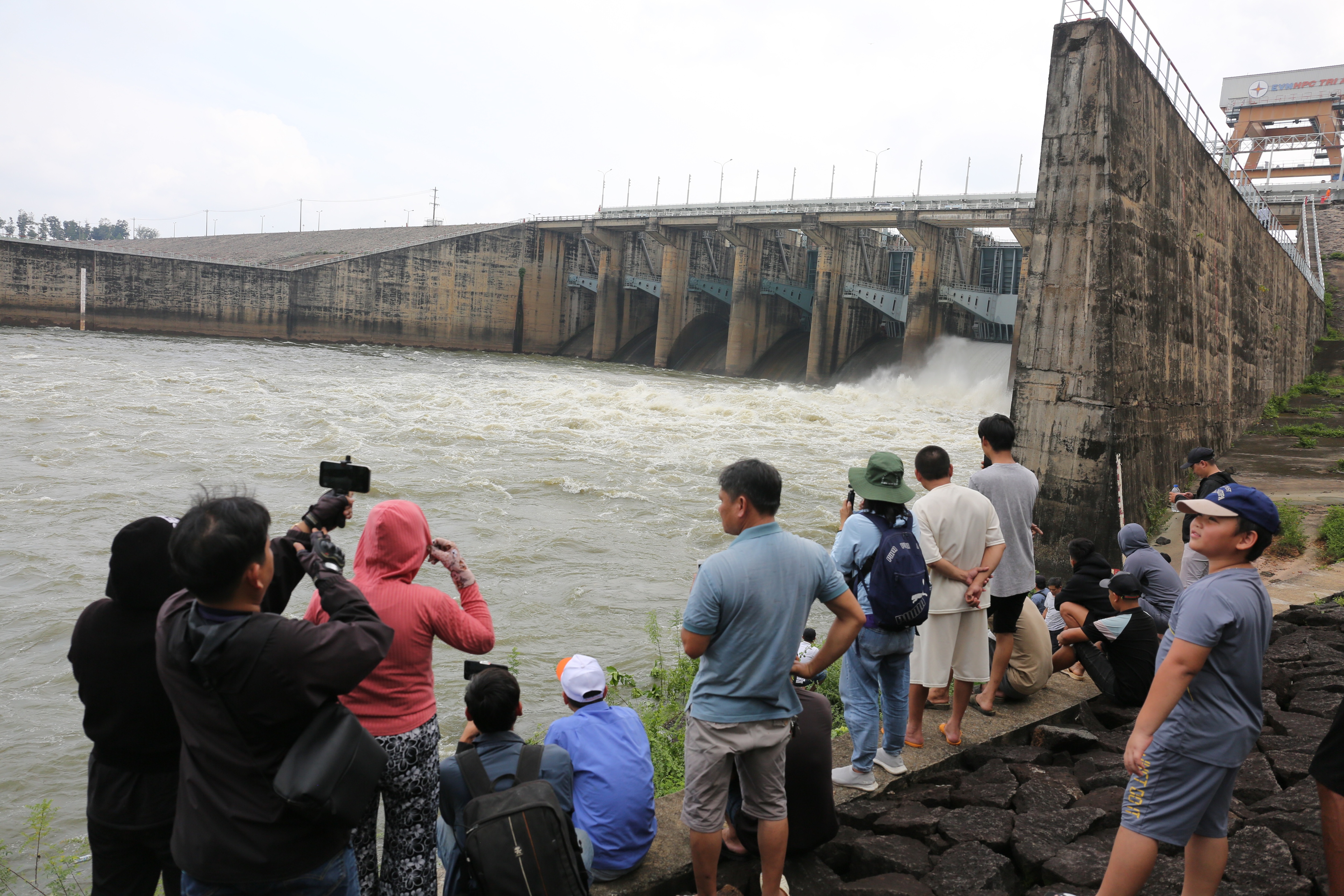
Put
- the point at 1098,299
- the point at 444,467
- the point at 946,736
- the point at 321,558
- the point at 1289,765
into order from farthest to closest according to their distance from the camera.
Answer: the point at 444,467
the point at 1098,299
the point at 946,736
the point at 1289,765
the point at 321,558

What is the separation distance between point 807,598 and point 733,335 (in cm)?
3815

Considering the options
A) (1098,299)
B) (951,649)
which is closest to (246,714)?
(951,649)

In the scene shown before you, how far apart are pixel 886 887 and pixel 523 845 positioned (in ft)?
4.52

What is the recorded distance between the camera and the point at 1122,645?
4.98m

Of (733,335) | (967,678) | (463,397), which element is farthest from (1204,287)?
(733,335)

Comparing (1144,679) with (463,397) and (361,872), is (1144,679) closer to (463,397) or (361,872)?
(361,872)

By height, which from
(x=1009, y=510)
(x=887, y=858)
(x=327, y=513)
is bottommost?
(x=887, y=858)

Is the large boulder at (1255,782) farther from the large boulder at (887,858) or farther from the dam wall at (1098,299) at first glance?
the dam wall at (1098,299)

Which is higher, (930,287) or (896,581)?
(930,287)

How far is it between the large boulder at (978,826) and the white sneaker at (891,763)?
29 cm

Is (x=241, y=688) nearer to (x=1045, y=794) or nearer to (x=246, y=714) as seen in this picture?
(x=246, y=714)

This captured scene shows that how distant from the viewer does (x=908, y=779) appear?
13.4 ft

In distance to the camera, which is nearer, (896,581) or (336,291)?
(896,581)

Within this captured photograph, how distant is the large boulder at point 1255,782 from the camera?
393 centimetres
